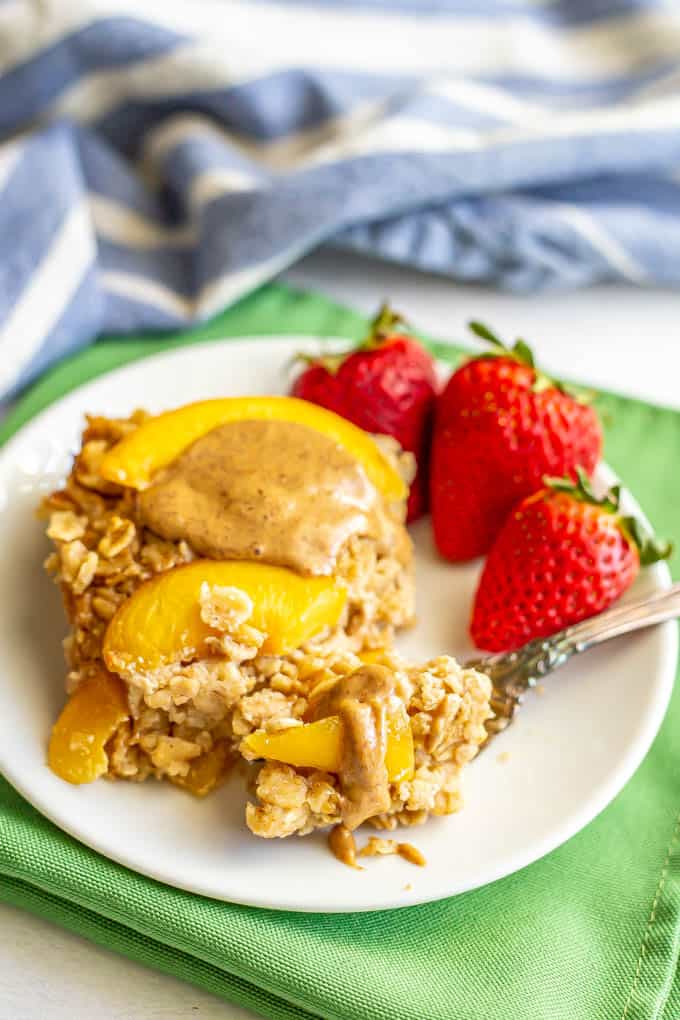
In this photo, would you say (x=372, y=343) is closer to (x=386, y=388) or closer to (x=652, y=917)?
(x=386, y=388)

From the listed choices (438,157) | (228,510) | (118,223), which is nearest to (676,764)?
(228,510)

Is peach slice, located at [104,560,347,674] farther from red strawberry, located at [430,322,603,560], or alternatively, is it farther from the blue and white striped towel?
the blue and white striped towel

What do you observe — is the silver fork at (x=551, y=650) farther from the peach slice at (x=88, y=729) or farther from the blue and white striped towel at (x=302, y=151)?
the blue and white striped towel at (x=302, y=151)

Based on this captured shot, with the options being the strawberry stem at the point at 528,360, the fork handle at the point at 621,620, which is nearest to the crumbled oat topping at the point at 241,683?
the fork handle at the point at 621,620

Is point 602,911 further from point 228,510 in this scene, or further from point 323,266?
point 323,266

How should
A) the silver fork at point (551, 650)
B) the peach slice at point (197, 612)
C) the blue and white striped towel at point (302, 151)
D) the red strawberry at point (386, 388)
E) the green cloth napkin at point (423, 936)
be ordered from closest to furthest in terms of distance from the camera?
the green cloth napkin at point (423, 936)
the peach slice at point (197, 612)
the silver fork at point (551, 650)
the red strawberry at point (386, 388)
the blue and white striped towel at point (302, 151)

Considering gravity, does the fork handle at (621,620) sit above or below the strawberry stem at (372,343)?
below
